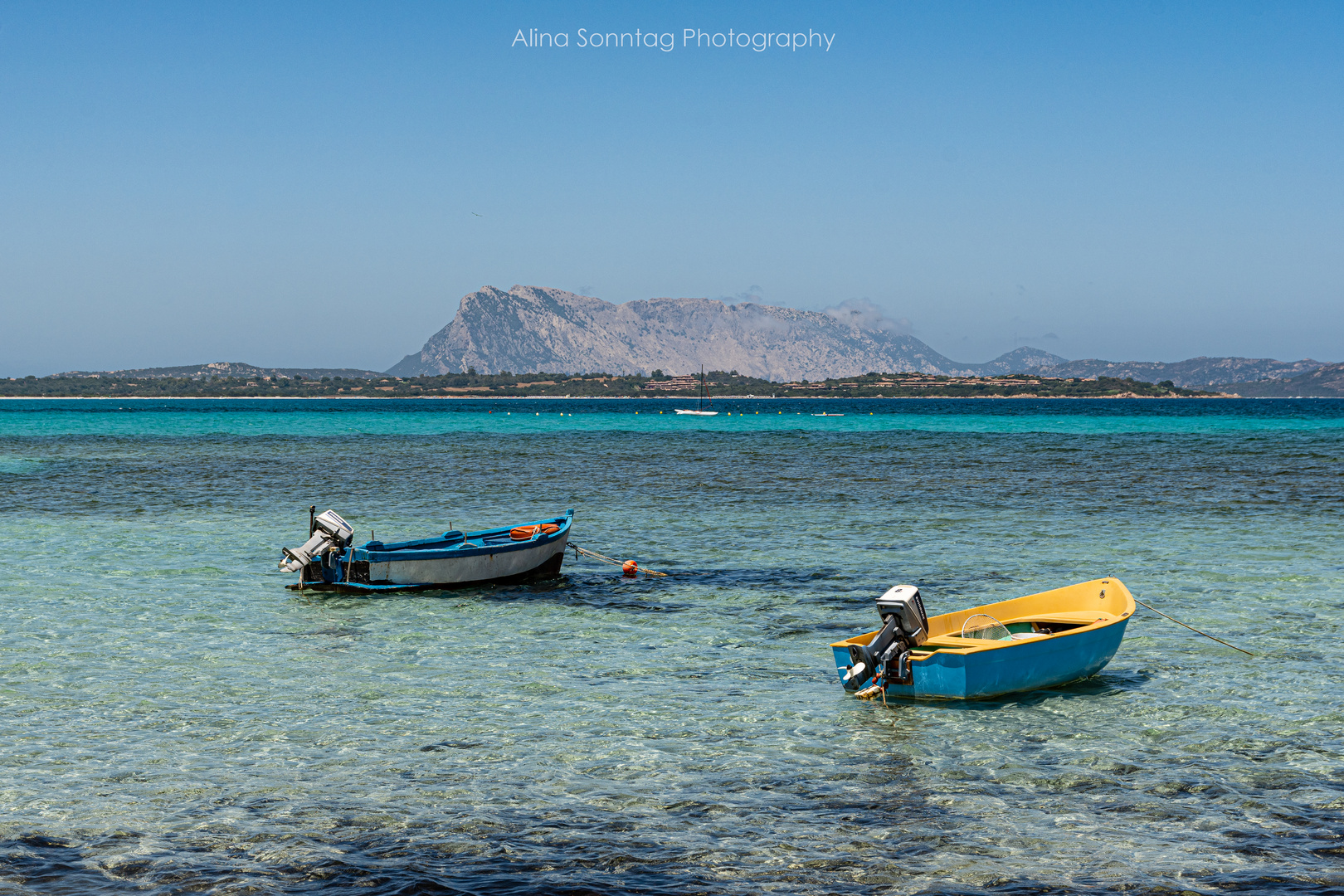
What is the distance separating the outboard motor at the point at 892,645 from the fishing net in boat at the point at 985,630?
5.54ft

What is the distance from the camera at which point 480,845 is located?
35.2ft

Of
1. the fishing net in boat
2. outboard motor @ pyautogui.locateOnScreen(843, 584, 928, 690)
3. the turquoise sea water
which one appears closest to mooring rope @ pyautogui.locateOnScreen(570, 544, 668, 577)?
the turquoise sea water

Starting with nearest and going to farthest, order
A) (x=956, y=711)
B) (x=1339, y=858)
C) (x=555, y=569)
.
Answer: (x=1339, y=858) < (x=956, y=711) < (x=555, y=569)

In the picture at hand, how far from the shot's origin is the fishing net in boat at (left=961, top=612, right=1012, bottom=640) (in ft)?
56.0

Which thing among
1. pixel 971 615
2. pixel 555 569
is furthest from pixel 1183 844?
pixel 555 569

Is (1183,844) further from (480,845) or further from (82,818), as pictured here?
(82,818)

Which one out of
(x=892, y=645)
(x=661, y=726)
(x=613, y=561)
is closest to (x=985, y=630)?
(x=892, y=645)

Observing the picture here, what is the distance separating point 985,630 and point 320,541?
629 inches

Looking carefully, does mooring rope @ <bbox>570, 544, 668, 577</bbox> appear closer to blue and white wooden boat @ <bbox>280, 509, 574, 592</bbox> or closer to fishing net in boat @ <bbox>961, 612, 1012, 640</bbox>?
blue and white wooden boat @ <bbox>280, 509, 574, 592</bbox>

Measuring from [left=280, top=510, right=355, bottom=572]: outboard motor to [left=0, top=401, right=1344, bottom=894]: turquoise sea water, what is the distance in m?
0.94

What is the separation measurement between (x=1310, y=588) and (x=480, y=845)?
21440 mm

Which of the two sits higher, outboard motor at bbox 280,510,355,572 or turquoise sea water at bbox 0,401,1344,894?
outboard motor at bbox 280,510,355,572

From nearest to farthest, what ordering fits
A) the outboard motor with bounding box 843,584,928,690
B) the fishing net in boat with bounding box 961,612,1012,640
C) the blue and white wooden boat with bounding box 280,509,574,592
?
the outboard motor with bounding box 843,584,928,690 → the fishing net in boat with bounding box 961,612,1012,640 → the blue and white wooden boat with bounding box 280,509,574,592

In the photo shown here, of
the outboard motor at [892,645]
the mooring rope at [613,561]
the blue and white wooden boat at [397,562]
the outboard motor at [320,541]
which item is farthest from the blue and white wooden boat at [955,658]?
the outboard motor at [320,541]
